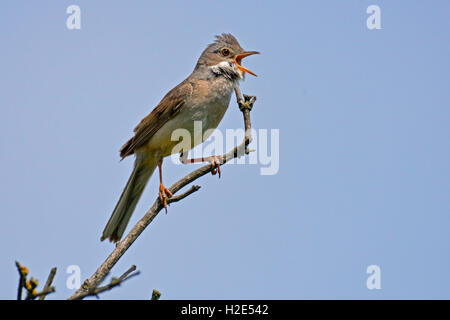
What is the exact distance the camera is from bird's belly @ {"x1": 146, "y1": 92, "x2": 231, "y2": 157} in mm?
6828

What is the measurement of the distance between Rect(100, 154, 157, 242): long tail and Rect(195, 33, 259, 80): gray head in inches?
65.5

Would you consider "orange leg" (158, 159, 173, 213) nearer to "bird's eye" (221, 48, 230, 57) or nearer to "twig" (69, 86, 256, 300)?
"twig" (69, 86, 256, 300)

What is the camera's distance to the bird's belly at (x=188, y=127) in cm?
683

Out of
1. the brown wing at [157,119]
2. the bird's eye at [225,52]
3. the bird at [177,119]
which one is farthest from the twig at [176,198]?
the bird's eye at [225,52]

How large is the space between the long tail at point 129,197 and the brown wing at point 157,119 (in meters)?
0.20

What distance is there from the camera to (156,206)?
194 inches

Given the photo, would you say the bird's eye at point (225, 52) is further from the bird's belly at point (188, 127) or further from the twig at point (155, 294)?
the twig at point (155, 294)
